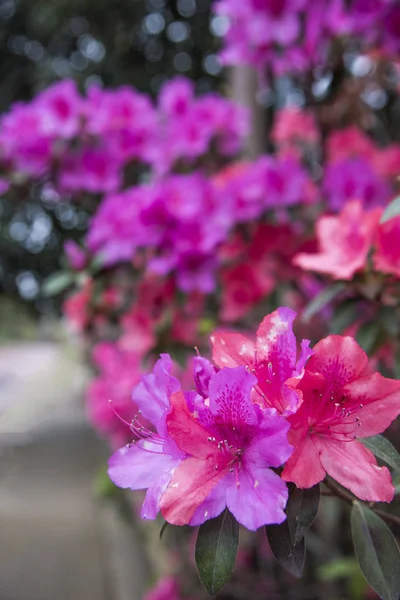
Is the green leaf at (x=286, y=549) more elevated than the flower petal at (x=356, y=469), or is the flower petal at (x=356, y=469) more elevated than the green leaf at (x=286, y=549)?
the flower petal at (x=356, y=469)

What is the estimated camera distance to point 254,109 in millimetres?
1830

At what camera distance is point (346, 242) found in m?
0.77

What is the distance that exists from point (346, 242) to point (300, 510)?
0.42 metres

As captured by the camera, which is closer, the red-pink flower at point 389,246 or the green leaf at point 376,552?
the green leaf at point 376,552

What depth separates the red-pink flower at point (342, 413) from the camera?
448 millimetres

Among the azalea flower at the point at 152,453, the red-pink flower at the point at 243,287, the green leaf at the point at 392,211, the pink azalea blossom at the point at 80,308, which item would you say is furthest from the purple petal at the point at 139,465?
the pink azalea blossom at the point at 80,308

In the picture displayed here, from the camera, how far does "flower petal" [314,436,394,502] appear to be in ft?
1.45

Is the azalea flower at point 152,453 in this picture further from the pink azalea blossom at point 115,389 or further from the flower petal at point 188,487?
the pink azalea blossom at point 115,389

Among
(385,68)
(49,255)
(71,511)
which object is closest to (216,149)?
(385,68)

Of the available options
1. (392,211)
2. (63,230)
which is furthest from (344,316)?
(63,230)

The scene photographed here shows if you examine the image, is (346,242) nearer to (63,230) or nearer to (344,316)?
(344,316)

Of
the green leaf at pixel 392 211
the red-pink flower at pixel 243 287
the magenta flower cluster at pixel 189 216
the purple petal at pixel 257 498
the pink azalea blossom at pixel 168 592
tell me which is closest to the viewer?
the purple petal at pixel 257 498

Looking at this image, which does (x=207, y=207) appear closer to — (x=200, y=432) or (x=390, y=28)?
(x=390, y=28)

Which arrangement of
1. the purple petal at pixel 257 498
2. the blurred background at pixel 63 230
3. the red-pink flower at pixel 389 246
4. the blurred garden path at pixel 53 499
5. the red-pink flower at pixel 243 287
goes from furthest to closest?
the blurred garden path at pixel 53 499
the blurred background at pixel 63 230
the red-pink flower at pixel 243 287
the red-pink flower at pixel 389 246
the purple petal at pixel 257 498
